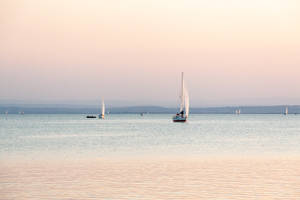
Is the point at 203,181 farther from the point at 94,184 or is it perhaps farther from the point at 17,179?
the point at 17,179

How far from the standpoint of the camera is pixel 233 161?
34.1 meters

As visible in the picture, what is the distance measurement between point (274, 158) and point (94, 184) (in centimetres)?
1710

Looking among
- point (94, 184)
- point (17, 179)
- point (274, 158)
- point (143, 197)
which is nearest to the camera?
point (143, 197)

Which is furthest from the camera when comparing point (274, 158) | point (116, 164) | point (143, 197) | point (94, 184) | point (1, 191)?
point (274, 158)

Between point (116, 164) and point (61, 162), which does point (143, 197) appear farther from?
point (61, 162)

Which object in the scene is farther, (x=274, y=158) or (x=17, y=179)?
(x=274, y=158)

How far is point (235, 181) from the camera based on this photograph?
2400 cm

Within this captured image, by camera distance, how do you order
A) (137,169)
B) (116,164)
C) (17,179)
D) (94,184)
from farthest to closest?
(116,164)
(137,169)
(17,179)
(94,184)

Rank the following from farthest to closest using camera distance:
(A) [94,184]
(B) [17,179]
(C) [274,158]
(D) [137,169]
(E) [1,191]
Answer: (C) [274,158]
(D) [137,169]
(B) [17,179]
(A) [94,184]
(E) [1,191]

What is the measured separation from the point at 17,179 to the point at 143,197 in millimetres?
7604

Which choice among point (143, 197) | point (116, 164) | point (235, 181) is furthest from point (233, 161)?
point (143, 197)

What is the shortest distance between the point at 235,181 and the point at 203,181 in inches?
55.4

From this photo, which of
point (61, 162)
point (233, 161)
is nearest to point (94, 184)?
point (61, 162)

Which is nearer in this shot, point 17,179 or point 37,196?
point 37,196
